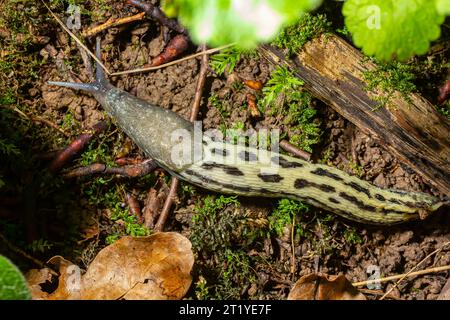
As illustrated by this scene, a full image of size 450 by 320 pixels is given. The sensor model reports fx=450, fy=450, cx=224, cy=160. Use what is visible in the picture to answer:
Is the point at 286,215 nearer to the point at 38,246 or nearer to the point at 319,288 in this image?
the point at 319,288

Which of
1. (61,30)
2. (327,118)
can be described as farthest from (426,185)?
(61,30)

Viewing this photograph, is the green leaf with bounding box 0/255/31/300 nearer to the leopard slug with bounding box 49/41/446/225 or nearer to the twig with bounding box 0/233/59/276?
the twig with bounding box 0/233/59/276

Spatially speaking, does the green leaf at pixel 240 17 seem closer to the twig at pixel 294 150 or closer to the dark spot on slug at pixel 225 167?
the dark spot on slug at pixel 225 167

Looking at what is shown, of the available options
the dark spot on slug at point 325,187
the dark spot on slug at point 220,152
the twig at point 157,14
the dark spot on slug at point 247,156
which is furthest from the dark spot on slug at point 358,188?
the twig at point 157,14

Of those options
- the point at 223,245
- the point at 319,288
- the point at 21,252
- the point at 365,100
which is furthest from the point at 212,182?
the point at 21,252

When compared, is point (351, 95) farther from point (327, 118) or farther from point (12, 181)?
point (12, 181)

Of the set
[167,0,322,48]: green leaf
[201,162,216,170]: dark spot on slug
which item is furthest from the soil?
[167,0,322,48]: green leaf
